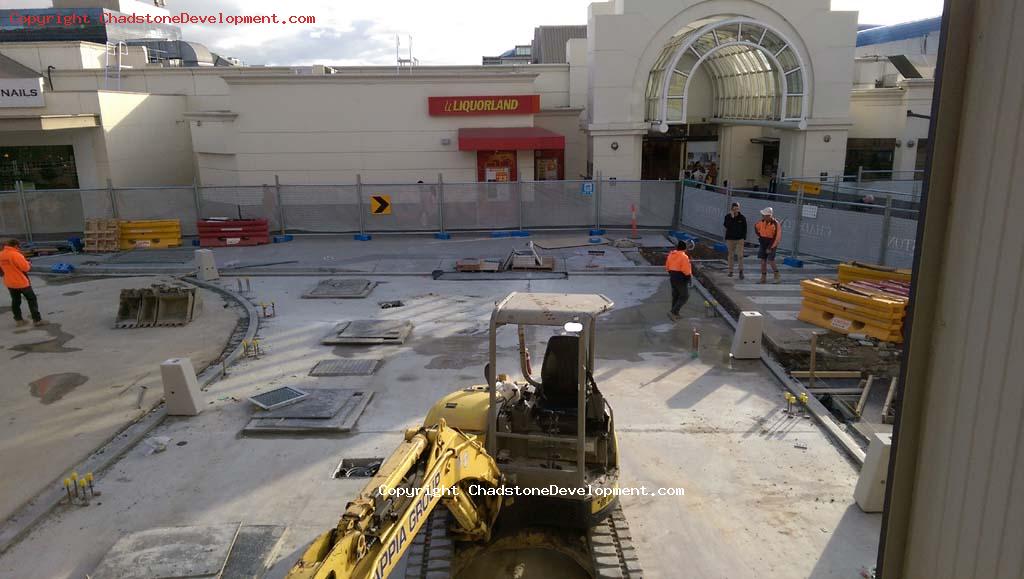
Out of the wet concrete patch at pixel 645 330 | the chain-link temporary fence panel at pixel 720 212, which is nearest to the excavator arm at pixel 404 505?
the wet concrete patch at pixel 645 330

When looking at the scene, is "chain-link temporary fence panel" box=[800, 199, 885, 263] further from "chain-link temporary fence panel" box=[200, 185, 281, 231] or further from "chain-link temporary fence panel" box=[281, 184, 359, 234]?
"chain-link temporary fence panel" box=[200, 185, 281, 231]

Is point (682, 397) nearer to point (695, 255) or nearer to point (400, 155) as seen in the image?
point (695, 255)

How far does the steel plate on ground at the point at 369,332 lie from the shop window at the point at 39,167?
18873 millimetres

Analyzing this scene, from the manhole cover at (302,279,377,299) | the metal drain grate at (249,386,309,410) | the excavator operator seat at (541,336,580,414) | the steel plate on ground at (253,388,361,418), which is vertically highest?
the excavator operator seat at (541,336,580,414)

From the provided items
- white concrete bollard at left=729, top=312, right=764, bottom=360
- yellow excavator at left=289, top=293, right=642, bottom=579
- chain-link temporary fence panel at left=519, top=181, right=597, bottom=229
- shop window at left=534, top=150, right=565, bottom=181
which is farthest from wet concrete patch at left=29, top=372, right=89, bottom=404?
shop window at left=534, top=150, right=565, bottom=181

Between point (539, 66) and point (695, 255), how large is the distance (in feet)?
45.0

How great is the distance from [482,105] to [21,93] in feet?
49.3

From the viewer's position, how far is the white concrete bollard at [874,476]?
6.62m

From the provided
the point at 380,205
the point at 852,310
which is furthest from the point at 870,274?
the point at 380,205

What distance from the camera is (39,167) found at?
84.2ft

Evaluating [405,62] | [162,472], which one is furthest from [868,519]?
[405,62]

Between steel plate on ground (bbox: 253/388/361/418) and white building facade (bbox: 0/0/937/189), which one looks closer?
steel plate on ground (bbox: 253/388/361/418)

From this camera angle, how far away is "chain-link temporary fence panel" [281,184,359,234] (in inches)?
853

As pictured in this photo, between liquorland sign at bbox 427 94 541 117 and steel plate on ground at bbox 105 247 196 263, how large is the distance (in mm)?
9330
